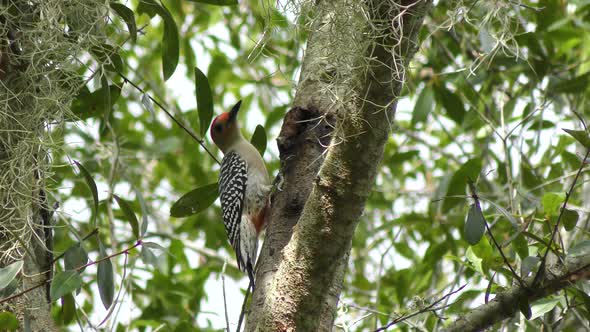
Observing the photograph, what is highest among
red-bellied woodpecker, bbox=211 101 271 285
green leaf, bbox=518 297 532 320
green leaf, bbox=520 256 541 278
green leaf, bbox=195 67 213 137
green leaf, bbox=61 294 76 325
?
red-bellied woodpecker, bbox=211 101 271 285

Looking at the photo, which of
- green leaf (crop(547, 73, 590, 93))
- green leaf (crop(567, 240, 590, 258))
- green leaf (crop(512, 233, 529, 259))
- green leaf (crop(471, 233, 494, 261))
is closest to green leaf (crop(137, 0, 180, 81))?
green leaf (crop(471, 233, 494, 261))

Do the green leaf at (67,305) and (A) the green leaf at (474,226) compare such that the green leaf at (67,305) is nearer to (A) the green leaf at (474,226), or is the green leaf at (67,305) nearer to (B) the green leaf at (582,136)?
(A) the green leaf at (474,226)

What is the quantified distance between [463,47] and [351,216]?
10.5 feet

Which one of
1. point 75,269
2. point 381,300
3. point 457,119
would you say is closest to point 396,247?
point 381,300

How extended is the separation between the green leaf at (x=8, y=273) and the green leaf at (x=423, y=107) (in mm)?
2520

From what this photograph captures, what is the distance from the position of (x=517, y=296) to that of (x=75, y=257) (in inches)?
58.6

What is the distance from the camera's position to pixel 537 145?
13.9 ft

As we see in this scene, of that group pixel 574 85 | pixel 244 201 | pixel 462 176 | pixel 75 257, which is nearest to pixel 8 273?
pixel 75 257

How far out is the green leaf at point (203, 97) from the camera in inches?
125

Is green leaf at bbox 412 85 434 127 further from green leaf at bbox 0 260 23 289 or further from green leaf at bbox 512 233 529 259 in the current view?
green leaf at bbox 0 260 23 289

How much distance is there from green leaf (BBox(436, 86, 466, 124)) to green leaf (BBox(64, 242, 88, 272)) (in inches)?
102

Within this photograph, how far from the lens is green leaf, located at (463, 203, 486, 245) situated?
2.45 m

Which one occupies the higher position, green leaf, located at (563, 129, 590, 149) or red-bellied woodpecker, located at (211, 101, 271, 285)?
red-bellied woodpecker, located at (211, 101, 271, 285)

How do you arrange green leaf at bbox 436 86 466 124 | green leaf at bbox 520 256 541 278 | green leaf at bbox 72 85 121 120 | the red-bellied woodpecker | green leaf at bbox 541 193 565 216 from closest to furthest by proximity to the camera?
green leaf at bbox 520 256 541 278 → green leaf at bbox 541 193 565 216 → green leaf at bbox 72 85 121 120 → green leaf at bbox 436 86 466 124 → the red-bellied woodpecker
